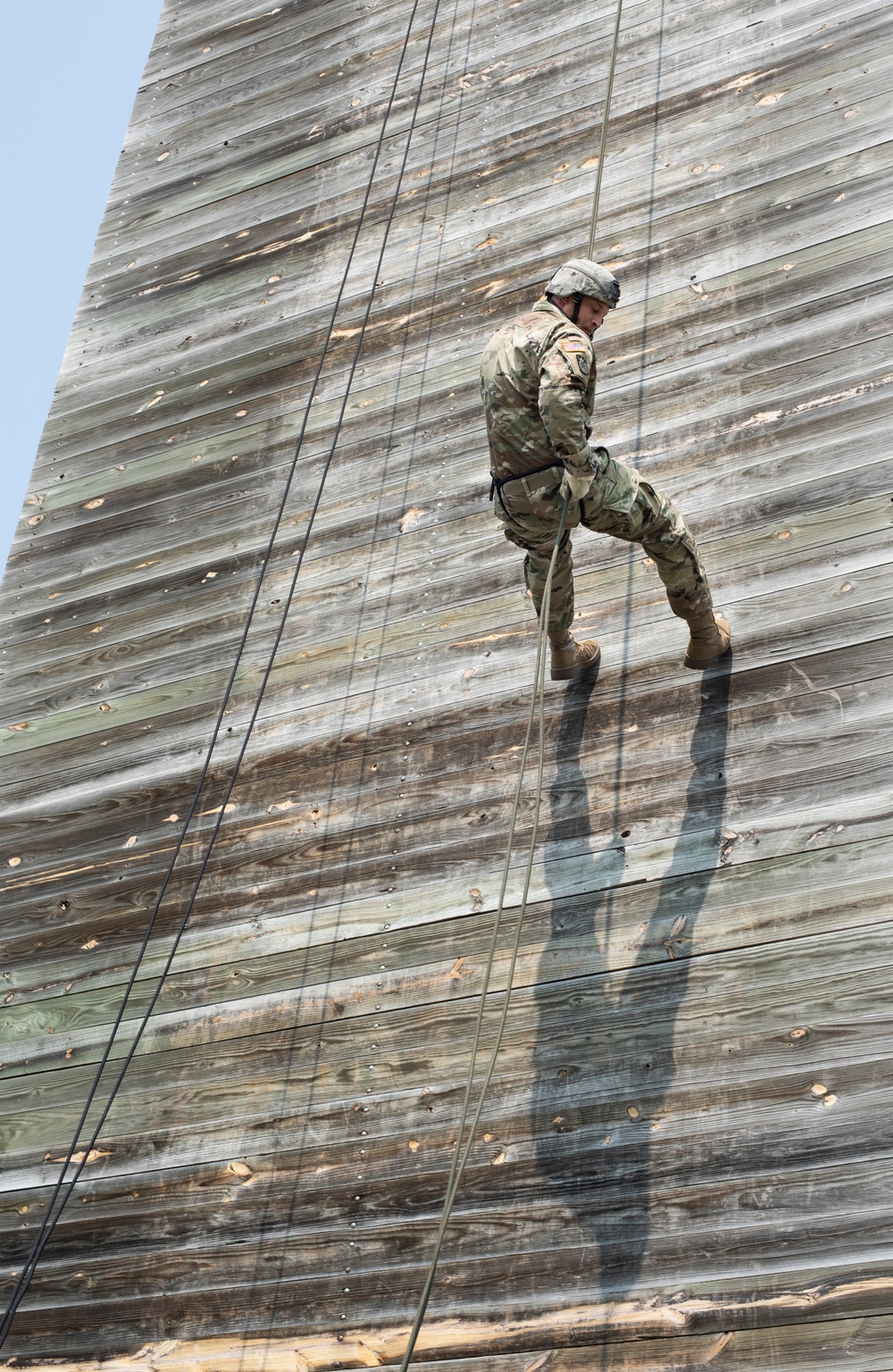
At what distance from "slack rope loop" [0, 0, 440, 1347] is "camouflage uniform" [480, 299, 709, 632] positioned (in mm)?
1578

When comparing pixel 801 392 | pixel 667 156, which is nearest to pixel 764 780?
pixel 801 392

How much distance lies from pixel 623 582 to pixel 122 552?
253cm

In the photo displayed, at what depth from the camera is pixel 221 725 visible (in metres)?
5.22

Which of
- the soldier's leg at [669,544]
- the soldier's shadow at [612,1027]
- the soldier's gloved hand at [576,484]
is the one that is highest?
the soldier's gloved hand at [576,484]

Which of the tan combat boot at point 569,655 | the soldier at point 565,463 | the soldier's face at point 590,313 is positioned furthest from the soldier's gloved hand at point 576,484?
the tan combat boot at point 569,655

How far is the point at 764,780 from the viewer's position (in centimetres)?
386

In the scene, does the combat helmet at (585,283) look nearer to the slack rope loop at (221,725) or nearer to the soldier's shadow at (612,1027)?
the soldier's shadow at (612,1027)

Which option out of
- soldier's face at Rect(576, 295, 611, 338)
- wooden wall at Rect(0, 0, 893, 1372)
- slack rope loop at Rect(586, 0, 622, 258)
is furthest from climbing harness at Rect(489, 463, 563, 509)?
slack rope loop at Rect(586, 0, 622, 258)

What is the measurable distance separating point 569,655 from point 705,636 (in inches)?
17.8

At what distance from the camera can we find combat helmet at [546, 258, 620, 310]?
3.82 meters

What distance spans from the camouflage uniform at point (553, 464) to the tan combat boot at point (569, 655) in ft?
0.68

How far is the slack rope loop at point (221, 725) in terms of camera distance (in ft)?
14.6

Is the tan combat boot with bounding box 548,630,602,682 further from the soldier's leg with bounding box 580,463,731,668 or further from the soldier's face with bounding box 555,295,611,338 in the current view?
the soldier's face with bounding box 555,295,611,338

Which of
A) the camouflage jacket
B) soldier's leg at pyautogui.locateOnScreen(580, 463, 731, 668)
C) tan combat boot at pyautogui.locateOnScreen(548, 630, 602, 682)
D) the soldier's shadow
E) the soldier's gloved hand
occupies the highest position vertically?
the camouflage jacket
